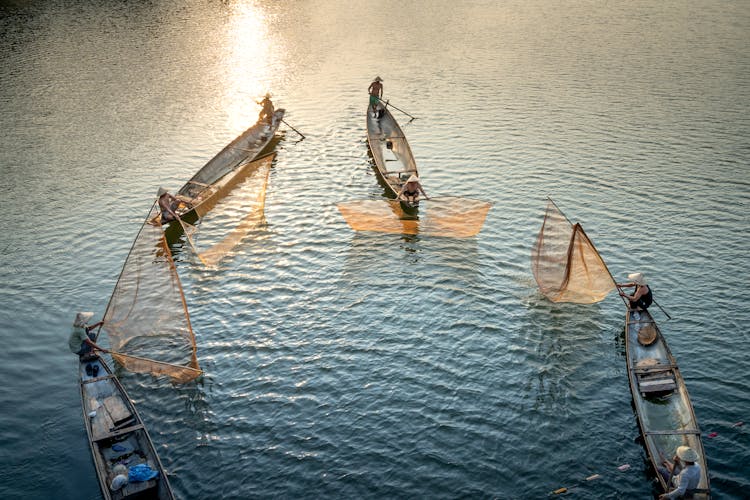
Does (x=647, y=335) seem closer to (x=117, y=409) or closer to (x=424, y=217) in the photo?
(x=424, y=217)

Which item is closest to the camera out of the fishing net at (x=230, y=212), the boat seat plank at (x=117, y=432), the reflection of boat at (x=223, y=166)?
the boat seat plank at (x=117, y=432)

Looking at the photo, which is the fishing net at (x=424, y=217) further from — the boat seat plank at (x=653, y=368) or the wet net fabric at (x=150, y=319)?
the boat seat plank at (x=653, y=368)

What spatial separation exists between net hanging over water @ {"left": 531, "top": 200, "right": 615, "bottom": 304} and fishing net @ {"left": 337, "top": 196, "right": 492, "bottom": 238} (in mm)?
4411

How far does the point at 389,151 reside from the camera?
1465 inches

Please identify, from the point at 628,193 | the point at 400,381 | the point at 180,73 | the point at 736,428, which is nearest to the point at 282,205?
the point at 400,381

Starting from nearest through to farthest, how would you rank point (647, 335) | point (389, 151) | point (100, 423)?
point (100, 423) → point (647, 335) → point (389, 151)

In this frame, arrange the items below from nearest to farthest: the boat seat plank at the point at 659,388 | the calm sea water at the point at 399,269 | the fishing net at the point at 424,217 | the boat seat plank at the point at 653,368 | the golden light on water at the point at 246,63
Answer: the calm sea water at the point at 399,269
the boat seat plank at the point at 659,388
the boat seat plank at the point at 653,368
the fishing net at the point at 424,217
the golden light on water at the point at 246,63

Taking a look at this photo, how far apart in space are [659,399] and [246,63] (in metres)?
49.2

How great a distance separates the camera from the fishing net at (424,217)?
2877cm

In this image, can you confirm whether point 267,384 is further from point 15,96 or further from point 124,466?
point 15,96

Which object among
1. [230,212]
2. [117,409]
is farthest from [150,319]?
[230,212]

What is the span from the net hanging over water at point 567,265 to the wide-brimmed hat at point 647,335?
6.67ft

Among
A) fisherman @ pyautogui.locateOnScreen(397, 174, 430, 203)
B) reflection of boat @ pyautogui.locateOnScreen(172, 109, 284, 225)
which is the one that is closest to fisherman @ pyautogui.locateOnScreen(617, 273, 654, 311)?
fisherman @ pyautogui.locateOnScreen(397, 174, 430, 203)

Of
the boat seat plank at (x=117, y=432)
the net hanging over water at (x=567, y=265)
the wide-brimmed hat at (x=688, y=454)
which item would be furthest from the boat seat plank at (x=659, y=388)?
the boat seat plank at (x=117, y=432)
